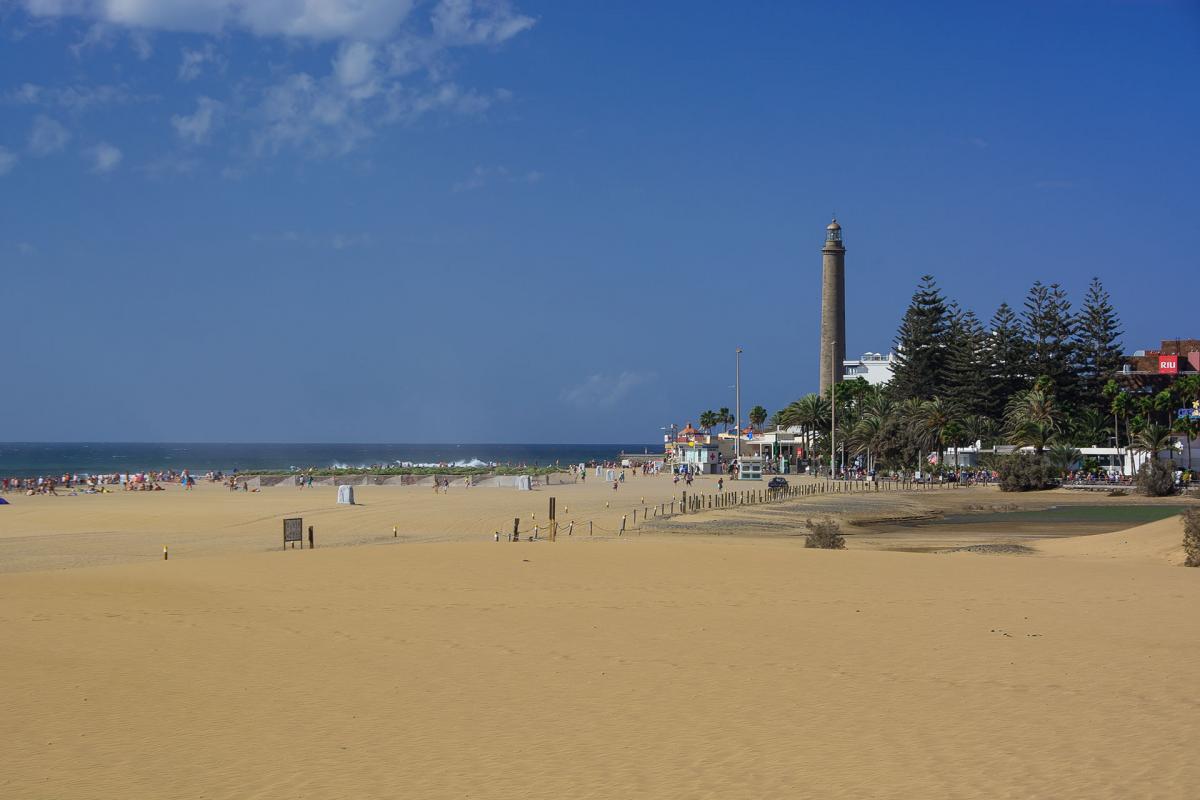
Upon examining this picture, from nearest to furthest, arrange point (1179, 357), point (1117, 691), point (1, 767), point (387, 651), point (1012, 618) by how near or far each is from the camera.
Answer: point (1, 767)
point (1117, 691)
point (387, 651)
point (1012, 618)
point (1179, 357)

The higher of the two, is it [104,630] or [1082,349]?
[1082,349]

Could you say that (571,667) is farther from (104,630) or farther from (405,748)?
(104,630)

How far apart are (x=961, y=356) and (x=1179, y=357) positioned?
26.2 meters

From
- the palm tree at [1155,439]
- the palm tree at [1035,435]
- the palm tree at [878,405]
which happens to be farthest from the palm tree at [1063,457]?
the palm tree at [878,405]

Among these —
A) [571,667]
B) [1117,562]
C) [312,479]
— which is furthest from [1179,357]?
[571,667]

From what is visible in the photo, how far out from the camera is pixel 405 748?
881 centimetres

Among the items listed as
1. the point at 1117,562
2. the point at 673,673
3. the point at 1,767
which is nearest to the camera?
the point at 1,767

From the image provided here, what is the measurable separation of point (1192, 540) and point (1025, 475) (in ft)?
146

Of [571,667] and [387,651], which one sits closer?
[571,667]

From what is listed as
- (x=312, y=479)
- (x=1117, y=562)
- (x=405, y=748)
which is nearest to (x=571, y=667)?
(x=405, y=748)

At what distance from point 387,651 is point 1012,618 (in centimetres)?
921

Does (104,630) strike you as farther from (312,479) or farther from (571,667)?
(312,479)

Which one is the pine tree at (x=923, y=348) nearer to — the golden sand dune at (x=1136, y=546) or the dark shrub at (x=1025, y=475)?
the dark shrub at (x=1025, y=475)

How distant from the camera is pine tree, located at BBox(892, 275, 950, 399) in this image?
101m
